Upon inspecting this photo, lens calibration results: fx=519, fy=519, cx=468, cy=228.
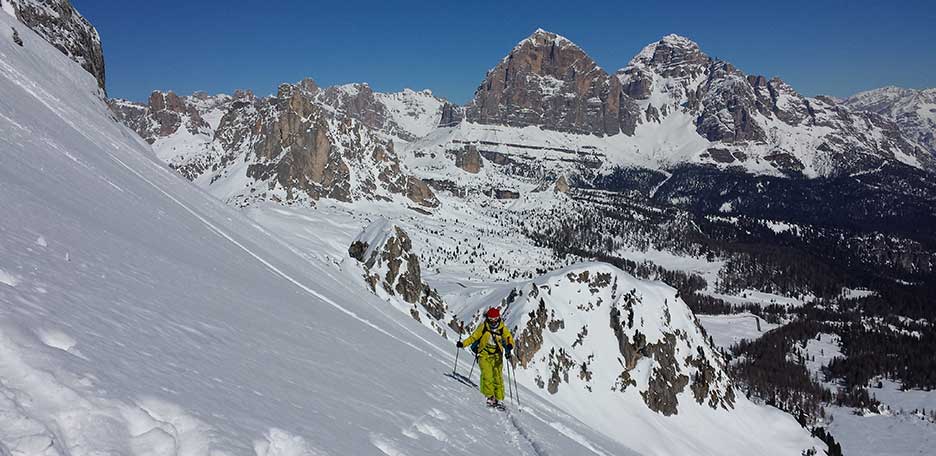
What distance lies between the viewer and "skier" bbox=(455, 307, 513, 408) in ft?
52.7

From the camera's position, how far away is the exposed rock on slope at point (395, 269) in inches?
1983

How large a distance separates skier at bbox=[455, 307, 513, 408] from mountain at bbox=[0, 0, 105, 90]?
174ft

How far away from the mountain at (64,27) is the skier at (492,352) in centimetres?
5296

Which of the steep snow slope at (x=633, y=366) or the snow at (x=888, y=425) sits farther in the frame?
the snow at (x=888, y=425)

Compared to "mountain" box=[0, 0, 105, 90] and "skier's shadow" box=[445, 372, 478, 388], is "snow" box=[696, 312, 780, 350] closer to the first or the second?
"skier's shadow" box=[445, 372, 478, 388]

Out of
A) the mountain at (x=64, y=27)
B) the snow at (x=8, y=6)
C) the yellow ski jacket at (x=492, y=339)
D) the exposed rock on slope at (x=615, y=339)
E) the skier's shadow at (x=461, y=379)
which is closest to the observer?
the yellow ski jacket at (x=492, y=339)

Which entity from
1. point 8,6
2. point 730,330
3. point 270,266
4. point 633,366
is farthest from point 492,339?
point 730,330

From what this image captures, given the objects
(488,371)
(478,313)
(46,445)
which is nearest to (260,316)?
(488,371)

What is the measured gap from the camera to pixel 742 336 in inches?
7293

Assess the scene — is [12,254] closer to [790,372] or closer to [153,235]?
[153,235]

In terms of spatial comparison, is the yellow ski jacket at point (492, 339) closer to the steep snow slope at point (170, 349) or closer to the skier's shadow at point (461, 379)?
the steep snow slope at point (170, 349)

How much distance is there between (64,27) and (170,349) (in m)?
64.6

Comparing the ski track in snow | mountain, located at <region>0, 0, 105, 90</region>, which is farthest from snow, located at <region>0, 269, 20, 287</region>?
mountain, located at <region>0, 0, 105, 90</region>

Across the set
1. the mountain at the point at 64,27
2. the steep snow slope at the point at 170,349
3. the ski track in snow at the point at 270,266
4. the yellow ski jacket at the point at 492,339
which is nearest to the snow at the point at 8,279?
the steep snow slope at the point at 170,349
